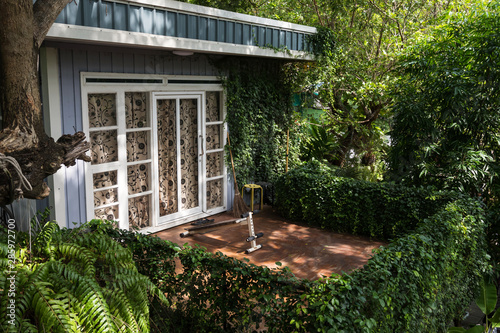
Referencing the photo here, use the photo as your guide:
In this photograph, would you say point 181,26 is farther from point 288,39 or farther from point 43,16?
point 43,16

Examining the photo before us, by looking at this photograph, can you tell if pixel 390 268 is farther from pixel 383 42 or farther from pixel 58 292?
pixel 383 42

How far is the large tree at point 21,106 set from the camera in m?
2.92

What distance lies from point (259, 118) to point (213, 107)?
1.20 m

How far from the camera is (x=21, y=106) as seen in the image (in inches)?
118

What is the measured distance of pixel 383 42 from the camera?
11.6 meters

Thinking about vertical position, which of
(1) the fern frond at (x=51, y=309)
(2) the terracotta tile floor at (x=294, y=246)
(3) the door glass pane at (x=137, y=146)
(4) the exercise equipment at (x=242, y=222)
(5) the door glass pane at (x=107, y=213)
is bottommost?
(2) the terracotta tile floor at (x=294, y=246)

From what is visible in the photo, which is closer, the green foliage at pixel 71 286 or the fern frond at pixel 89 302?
the green foliage at pixel 71 286

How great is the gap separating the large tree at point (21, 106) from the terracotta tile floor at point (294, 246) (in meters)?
3.67

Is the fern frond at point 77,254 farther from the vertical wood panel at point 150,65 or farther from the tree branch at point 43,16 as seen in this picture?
the vertical wood panel at point 150,65

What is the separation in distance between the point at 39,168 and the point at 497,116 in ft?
21.1

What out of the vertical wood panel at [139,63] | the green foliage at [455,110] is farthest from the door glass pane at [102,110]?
the green foliage at [455,110]

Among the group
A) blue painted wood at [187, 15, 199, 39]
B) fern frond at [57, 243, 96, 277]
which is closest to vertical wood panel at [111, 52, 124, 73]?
blue painted wood at [187, 15, 199, 39]

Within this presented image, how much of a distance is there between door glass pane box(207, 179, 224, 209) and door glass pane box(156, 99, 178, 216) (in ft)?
2.93

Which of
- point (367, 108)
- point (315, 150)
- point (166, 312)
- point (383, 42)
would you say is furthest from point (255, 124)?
point (166, 312)
